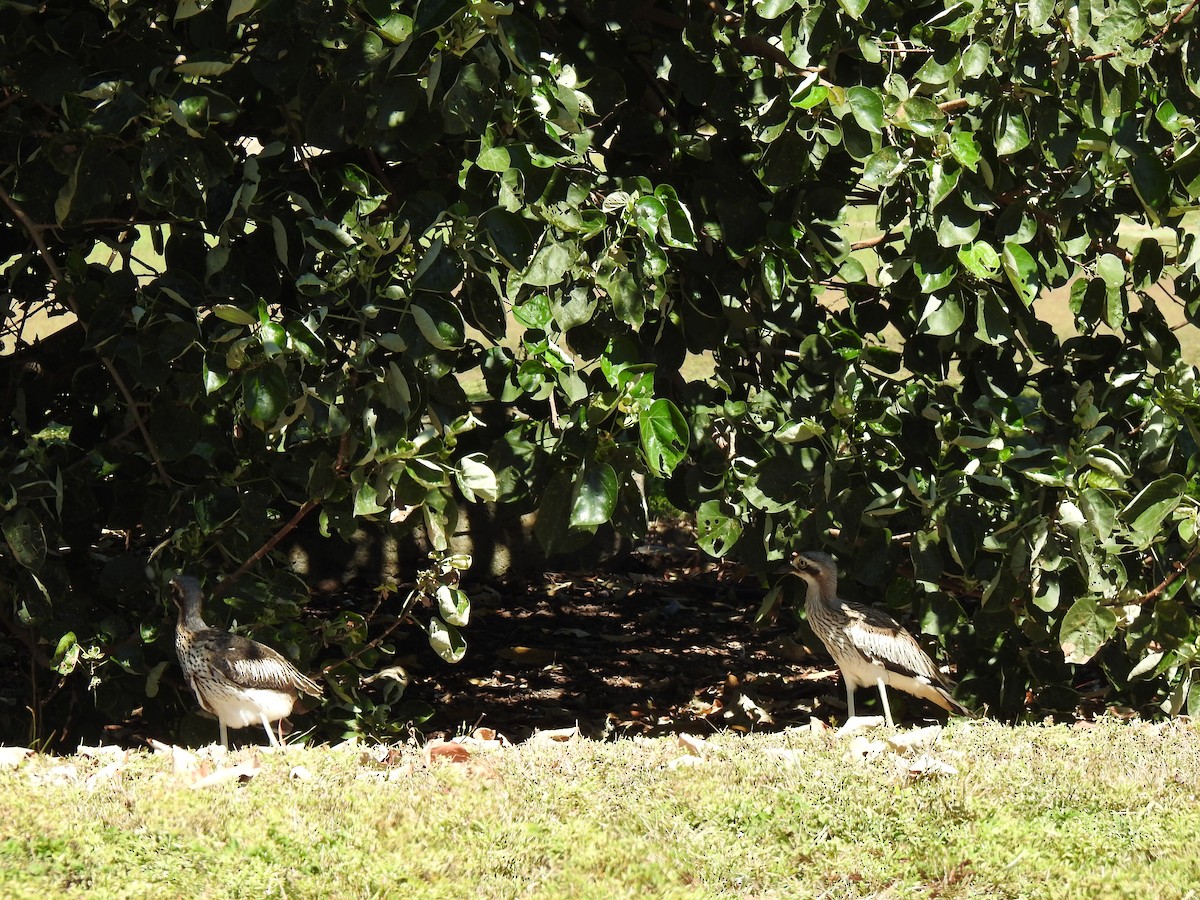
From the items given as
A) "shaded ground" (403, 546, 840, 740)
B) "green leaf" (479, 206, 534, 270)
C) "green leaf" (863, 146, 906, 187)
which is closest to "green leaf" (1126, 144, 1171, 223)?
"green leaf" (863, 146, 906, 187)

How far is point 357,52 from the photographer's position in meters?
3.90

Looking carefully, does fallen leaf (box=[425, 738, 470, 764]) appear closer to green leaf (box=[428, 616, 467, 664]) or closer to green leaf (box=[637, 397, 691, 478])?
green leaf (box=[428, 616, 467, 664])

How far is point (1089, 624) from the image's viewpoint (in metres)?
4.78

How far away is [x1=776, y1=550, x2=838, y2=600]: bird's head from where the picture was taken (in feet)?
19.4

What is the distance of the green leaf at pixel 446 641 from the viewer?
496 centimetres

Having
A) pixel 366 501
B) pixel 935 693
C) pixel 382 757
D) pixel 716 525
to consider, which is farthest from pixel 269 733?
pixel 935 693

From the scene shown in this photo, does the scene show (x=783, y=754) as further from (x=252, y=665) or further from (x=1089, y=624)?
(x=252, y=665)

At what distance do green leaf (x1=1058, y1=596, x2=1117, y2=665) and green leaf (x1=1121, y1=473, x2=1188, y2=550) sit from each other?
0.26 metres

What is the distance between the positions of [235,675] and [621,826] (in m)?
2.10

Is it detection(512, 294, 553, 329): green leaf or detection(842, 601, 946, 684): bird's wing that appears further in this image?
detection(842, 601, 946, 684): bird's wing

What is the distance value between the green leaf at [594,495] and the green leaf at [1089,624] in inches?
71.6

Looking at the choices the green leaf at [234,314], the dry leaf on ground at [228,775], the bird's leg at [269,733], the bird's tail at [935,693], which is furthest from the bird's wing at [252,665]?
the bird's tail at [935,693]

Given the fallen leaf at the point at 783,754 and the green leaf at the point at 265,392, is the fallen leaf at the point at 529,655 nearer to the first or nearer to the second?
the fallen leaf at the point at 783,754

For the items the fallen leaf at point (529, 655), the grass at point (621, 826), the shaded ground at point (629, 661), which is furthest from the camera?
the fallen leaf at point (529, 655)
